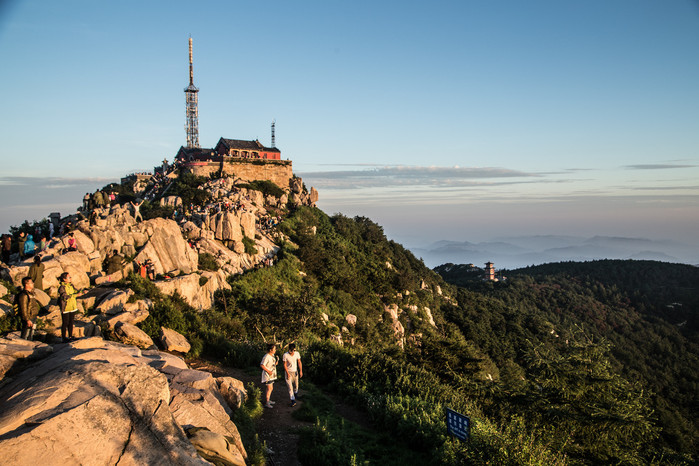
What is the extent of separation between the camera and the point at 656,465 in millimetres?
9430

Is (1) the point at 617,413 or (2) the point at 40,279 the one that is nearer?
(1) the point at 617,413

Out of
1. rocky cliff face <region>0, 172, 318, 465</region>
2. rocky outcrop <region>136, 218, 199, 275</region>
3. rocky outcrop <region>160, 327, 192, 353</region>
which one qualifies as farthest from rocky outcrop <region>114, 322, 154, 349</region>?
rocky outcrop <region>136, 218, 199, 275</region>

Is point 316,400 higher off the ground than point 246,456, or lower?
lower

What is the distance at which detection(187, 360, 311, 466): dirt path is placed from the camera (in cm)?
809

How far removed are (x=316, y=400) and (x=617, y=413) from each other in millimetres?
7853

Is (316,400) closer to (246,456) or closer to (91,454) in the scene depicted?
(246,456)

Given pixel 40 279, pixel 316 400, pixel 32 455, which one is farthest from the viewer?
pixel 40 279

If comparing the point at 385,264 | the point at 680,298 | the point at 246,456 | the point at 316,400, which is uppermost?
the point at 246,456

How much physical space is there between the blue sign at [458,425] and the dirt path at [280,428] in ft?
10.2

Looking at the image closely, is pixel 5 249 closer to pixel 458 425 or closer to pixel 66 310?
pixel 66 310

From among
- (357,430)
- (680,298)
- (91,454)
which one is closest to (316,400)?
(357,430)

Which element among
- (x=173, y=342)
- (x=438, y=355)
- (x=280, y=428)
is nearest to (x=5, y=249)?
(x=173, y=342)

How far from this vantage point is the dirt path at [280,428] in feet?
26.6

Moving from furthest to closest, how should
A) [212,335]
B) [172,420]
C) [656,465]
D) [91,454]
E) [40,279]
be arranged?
[212,335], [40,279], [656,465], [172,420], [91,454]
